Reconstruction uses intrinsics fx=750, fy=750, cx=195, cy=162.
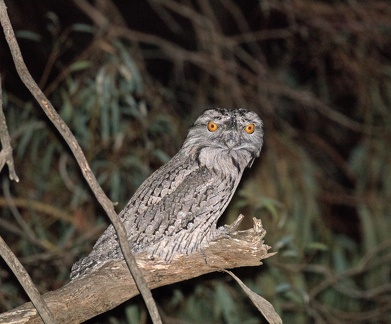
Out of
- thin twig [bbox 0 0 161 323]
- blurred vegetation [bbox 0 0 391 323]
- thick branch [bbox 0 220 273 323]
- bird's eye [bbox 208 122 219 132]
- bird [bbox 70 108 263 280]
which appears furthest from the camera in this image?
blurred vegetation [bbox 0 0 391 323]

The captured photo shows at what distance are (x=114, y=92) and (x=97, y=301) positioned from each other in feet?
6.59

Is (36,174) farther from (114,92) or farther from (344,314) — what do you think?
(344,314)

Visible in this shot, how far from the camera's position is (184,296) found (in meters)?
4.77

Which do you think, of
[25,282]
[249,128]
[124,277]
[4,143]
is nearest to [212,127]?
[249,128]

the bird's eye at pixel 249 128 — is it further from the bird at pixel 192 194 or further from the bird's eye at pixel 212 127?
the bird's eye at pixel 212 127

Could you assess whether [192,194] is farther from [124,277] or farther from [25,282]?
[25,282]

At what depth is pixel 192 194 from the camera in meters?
3.20

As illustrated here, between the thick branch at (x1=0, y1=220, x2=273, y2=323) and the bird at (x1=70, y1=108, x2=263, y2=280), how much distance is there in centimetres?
10

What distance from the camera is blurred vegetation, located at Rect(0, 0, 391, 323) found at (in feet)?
14.8

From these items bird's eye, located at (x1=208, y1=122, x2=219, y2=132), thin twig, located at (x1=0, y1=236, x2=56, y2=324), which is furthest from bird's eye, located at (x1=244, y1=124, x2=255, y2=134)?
thin twig, located at (x1=0, y1=236, x2=56, y2=324)

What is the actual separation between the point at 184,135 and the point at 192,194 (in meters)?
1.72

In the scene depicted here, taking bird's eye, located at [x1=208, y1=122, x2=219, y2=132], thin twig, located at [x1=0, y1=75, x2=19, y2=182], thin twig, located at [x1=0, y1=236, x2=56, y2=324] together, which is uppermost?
thin twig, located at [x1=0, y1=75, x2=19, y2=182]

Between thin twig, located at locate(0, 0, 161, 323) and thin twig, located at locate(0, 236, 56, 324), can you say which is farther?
thin twig, located at locate(0, 236, 56, 324)

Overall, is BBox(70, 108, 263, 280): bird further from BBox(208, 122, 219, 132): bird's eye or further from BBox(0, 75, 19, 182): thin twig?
BBox(0, 75, 19, 182): thin twig
